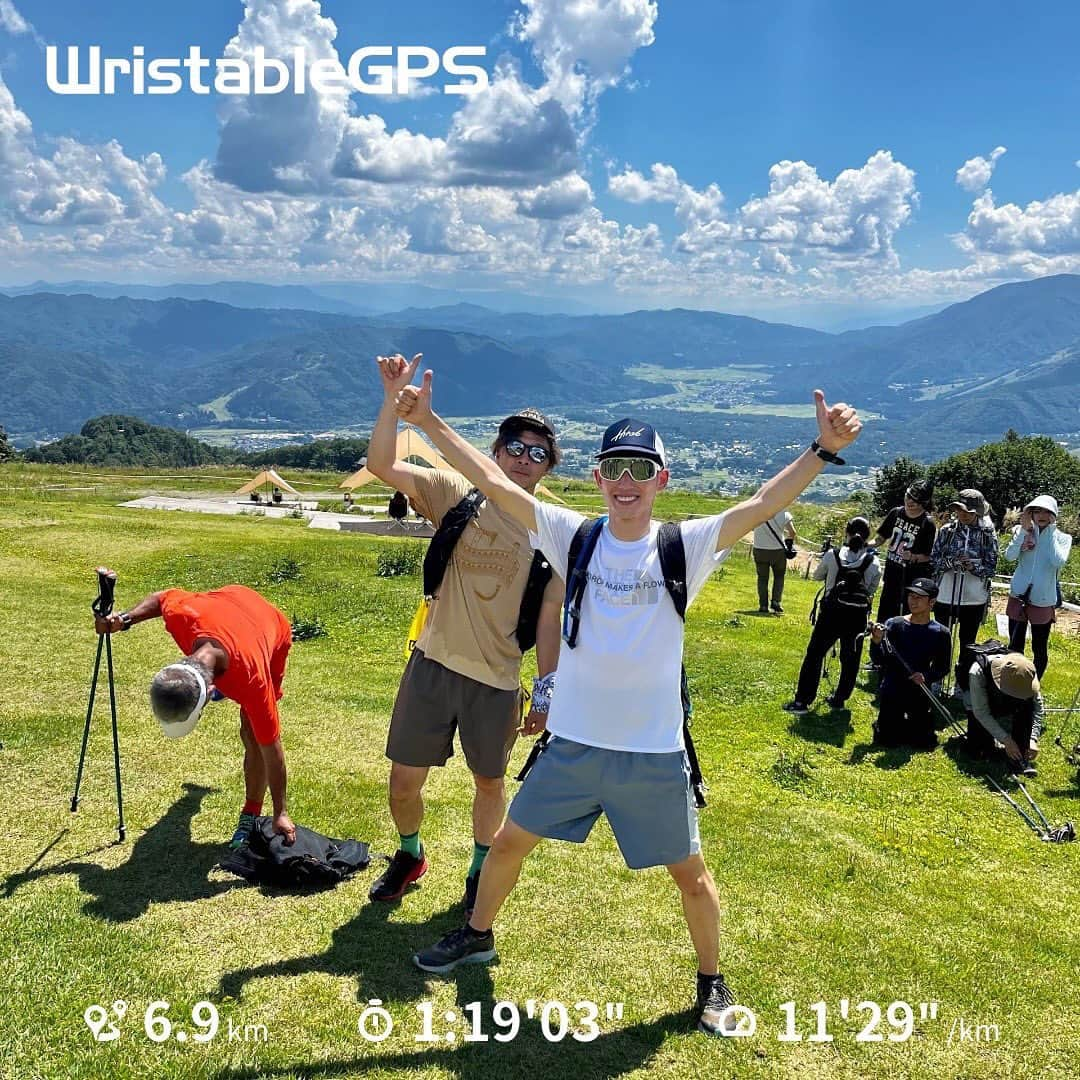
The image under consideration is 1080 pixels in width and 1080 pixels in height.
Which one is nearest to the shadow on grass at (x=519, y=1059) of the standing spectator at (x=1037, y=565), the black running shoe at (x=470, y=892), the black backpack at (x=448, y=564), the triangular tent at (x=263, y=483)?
the black running shoe at (x=470, y=892)

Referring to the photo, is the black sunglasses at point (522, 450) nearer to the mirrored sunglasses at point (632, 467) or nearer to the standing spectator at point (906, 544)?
the mirrored sunglasses at point (632, 467)

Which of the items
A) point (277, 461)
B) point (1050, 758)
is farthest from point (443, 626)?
point (277, 461)

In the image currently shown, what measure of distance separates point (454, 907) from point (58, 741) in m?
4.98

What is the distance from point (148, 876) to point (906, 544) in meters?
10.4

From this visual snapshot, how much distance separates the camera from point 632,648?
13.8 ft

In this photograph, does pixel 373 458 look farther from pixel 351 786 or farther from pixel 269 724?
pixel 351 786

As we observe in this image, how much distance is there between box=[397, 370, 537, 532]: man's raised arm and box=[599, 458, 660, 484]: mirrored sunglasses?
0.50 m

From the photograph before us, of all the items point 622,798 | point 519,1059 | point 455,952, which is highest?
point 622,798

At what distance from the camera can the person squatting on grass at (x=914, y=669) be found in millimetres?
10000

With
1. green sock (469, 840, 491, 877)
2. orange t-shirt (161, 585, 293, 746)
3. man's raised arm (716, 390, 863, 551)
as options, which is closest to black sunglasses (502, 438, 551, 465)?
man's raised arm (716, 390, 863, 551)

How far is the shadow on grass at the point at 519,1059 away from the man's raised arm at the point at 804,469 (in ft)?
9.46

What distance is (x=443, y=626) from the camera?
5.39 m

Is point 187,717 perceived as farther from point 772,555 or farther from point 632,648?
point 772,555

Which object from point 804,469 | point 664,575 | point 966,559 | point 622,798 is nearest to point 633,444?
point 664,575
